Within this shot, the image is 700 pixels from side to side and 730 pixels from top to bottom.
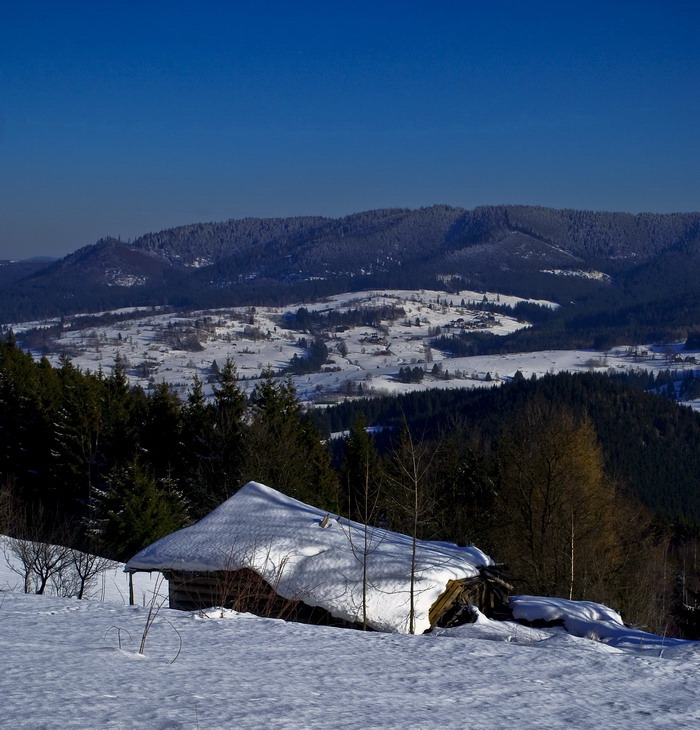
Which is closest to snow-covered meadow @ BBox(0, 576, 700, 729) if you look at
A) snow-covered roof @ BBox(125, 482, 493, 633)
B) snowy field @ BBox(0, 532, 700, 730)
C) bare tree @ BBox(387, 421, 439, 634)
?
snowy field @ BBox(0, 532, 700, 730)

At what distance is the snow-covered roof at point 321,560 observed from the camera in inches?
417

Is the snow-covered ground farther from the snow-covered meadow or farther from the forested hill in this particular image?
the snow-covered meadow

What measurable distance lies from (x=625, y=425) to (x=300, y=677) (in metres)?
84.7

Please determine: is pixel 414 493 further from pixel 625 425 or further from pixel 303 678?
pixel 625 425

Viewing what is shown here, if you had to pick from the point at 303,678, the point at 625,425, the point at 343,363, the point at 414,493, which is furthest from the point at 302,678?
the point at 343,363

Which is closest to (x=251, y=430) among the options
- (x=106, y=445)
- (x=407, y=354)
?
(x=106, y=445)

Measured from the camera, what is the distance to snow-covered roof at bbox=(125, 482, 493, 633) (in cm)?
1059

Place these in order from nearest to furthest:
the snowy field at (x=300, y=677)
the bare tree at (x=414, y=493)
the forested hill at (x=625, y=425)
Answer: the snowy field at (x=300, y=677)
the bare tree at (x=414, y=493)
the forested hill at (x=625, y=425)

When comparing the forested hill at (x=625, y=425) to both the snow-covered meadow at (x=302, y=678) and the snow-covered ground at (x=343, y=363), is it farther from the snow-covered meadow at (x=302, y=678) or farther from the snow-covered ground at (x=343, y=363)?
the snow-covered meadow at (x=302, y=678)

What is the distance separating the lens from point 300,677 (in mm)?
5270

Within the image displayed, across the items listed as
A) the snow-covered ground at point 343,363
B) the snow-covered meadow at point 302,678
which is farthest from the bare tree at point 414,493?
the snow-covered ground at point 343,363

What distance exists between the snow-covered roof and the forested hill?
53.0 m

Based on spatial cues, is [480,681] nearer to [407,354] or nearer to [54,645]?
[54,645]

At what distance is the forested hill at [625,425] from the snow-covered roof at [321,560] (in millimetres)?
52957
